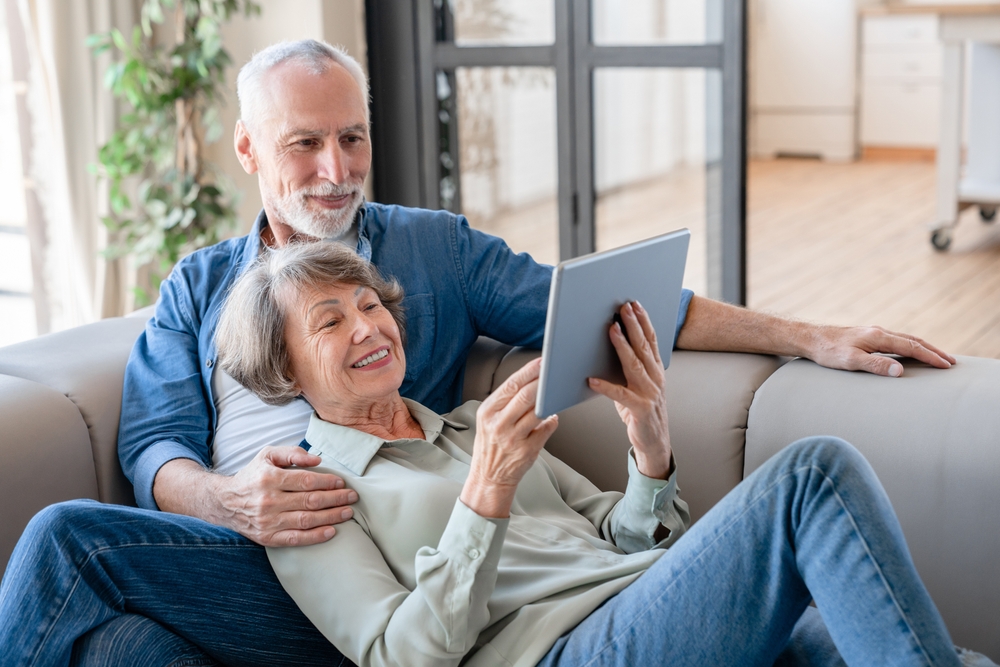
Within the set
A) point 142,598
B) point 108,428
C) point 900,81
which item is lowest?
point 142,598

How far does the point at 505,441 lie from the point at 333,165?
0.73 m

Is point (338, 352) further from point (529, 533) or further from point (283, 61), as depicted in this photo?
point (283, 61)

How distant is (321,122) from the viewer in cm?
170

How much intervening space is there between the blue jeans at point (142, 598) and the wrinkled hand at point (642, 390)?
19.1 inches

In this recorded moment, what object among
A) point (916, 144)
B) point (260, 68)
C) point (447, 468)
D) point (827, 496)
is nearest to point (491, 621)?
point (447, 468)

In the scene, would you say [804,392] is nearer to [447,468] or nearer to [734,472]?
[734,472]

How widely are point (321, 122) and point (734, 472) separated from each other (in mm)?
856

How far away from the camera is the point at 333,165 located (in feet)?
5.58

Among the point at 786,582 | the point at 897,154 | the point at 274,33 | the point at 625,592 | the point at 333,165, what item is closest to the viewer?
the point at 786,582

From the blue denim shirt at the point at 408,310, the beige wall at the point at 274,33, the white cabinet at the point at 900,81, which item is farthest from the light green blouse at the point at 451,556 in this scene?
the white cabinet at the point at 900,81

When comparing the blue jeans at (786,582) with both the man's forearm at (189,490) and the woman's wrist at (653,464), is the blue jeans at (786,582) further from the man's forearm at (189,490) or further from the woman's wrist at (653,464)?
the man's forearm at (189,490)

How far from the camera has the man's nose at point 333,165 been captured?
5.57ft

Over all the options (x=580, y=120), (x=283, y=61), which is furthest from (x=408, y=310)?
(x=580, y=120)

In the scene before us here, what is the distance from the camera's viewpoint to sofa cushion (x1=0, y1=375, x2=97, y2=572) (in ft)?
4.90
